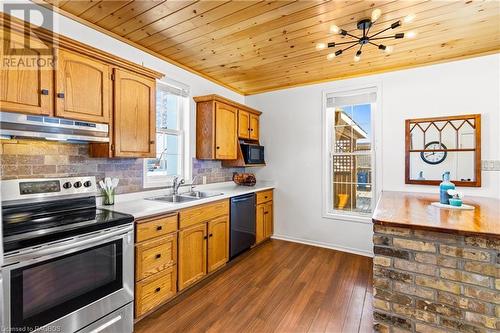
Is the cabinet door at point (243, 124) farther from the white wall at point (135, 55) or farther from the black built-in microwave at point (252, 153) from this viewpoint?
the white wall at point (135, 55)

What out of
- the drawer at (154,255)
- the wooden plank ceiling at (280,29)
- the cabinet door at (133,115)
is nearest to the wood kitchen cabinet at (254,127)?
the wooden plank ceiling at (280,29)

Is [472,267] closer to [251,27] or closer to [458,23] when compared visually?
[458,23]

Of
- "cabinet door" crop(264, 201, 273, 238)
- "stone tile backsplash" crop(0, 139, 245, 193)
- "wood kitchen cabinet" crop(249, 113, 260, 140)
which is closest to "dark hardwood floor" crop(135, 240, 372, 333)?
"cabinet door" crop(264, 201, 273, 238)

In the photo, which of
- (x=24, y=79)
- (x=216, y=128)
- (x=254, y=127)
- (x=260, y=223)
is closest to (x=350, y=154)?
(x=254, y=127)

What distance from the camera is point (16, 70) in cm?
153

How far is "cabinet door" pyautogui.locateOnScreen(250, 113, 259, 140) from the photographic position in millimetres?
4053

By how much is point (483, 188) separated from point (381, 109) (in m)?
1.45

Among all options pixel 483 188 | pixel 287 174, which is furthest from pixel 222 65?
pixel 483 188

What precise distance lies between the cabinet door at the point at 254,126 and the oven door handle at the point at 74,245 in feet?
8.63

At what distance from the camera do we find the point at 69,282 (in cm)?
151

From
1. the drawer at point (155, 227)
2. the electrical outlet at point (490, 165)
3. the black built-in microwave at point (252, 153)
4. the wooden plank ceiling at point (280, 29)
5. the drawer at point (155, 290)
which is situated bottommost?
the drawer at point (155, 290)

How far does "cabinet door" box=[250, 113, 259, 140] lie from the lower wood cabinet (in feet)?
3.18

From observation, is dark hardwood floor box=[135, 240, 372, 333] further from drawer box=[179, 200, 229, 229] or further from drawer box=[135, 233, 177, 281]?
drawer box=[179, 200, 229, 229]

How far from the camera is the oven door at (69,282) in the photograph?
1.29 metres
